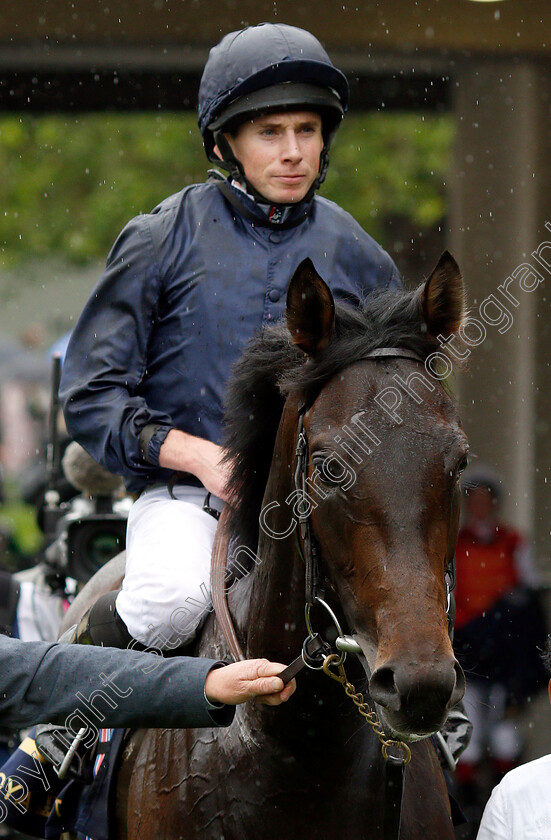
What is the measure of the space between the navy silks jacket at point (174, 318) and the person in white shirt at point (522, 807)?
1.52 meters

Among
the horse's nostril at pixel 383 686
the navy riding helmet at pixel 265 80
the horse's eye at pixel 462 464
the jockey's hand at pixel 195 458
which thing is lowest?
the horse's nostril at pixel 383 686

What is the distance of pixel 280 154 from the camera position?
387cm

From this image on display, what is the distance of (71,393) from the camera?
12.3 ft

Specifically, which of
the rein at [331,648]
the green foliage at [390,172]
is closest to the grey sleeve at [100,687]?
the rein at [331,648]

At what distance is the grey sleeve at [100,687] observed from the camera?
8.80ft

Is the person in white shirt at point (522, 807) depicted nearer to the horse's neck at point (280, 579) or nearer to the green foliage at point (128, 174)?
the horse's neck at point (280, 579)

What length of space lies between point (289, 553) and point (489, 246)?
813 centimetres

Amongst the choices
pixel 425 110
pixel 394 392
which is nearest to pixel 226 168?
pixel 394 392

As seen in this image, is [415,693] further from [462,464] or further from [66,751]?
[66,751]

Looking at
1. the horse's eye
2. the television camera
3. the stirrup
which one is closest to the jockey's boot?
the stirrup

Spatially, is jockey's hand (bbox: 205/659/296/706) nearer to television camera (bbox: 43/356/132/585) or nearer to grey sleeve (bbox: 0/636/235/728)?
grey sleeve (bbox: 0/636/235/728)

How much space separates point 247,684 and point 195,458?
1069mm

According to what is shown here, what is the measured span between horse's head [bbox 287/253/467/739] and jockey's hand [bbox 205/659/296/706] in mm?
218

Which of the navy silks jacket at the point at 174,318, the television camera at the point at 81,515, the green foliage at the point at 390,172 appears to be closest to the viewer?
the navy silks jacket at the point at 174,318
